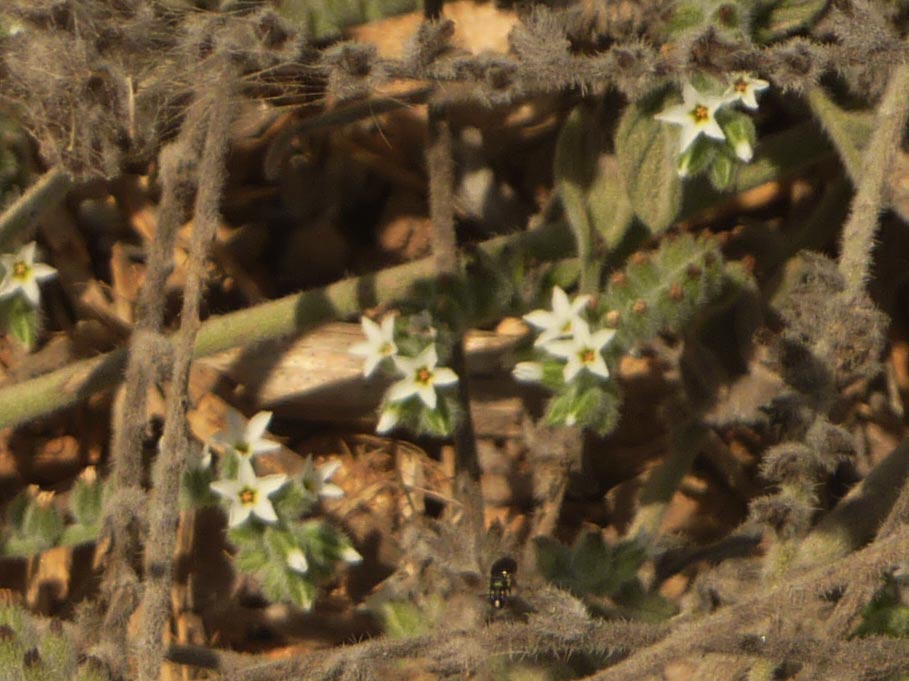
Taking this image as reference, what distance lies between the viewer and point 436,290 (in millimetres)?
2588

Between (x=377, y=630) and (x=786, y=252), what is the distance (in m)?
1.21

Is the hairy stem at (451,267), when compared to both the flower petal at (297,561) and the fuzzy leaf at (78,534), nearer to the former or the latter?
the flower petal at (297,561)

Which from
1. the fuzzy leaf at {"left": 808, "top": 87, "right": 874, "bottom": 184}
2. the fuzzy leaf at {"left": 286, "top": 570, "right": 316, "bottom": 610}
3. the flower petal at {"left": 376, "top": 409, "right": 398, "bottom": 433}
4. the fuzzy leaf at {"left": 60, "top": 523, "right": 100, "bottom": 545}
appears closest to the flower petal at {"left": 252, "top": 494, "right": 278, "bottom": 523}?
the fuzzy leaf at {"left": 286, "top": 570, "right": 316, "bottom": 610}

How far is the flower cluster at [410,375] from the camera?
2.45 m

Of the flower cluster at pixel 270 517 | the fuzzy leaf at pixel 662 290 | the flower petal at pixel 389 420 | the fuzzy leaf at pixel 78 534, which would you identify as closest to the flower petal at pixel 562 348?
the fuzzy leaf at pixel 662 290

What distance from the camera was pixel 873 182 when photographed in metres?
2.35

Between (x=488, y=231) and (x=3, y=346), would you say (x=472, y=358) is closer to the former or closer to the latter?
(x=488, y=231)

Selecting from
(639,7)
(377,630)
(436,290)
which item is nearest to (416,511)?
(377,630)

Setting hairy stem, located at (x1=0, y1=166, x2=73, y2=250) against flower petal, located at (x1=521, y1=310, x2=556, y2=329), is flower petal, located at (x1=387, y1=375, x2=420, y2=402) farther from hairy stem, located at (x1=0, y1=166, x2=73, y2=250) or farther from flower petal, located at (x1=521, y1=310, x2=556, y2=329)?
hairy stem, located at (x1=0, y1=166, x2=73, y2=250)

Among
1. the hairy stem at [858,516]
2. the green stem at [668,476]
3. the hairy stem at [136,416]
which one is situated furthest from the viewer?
the green stem at [668,476]

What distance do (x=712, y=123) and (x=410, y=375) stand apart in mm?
737

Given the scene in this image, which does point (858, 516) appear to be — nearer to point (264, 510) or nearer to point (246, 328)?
point (264, 510)

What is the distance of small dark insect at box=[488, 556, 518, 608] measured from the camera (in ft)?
7.16

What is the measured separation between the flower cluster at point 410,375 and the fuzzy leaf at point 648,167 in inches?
19.3
